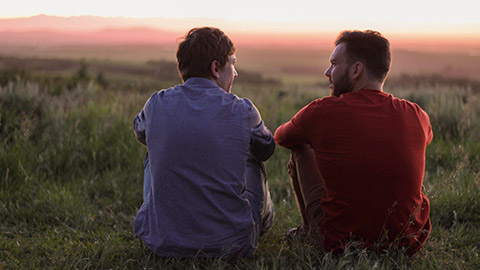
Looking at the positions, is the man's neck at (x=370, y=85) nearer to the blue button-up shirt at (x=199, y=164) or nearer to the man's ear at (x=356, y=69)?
the man's ear at (x=356, y=69)

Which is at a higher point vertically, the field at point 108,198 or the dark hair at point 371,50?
the dark hair at point 371,50

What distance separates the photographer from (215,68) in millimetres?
2459

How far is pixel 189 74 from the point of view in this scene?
8.16 ft

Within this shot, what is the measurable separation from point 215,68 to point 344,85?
741mm

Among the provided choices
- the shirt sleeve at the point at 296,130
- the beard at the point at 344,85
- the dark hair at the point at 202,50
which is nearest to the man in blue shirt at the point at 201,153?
the dark hair at the point at 202,50

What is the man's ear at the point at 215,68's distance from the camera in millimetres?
2441

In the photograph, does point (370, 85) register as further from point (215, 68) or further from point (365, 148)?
point (215, 68)

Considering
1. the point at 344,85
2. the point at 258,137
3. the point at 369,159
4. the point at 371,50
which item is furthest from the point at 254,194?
the point at 371,50

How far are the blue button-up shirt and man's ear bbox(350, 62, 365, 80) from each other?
1.90 ft

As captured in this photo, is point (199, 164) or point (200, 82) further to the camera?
point (200, 82)

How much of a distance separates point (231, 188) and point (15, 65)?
11539 mm

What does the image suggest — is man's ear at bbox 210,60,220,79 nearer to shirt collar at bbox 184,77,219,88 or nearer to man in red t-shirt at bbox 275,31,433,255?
shirt collar at bbox 184,77,219,88

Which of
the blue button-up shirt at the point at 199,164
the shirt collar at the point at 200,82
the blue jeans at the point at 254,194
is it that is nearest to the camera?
the blue button-up shirt at the point at 199,164

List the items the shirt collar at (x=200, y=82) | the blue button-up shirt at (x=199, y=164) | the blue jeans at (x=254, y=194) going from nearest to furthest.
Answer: the blue button-up shirt at (x=199, y=164), the shirt collar at (x=200, y=82), the blue jeans at (x=254, y=194)
